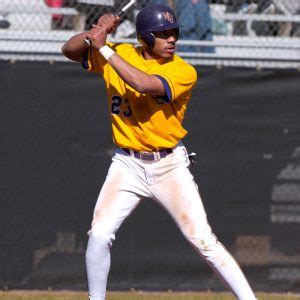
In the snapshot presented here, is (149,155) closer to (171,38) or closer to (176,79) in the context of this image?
(176,79)

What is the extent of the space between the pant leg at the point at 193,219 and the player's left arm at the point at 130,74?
567mm

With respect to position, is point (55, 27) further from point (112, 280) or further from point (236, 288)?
point (236, 288)

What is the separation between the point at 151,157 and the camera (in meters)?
6.07

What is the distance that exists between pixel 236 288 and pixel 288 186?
2218mm

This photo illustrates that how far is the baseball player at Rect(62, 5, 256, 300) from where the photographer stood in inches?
233

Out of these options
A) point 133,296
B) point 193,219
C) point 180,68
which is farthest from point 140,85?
point 133,296

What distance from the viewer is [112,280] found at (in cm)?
802

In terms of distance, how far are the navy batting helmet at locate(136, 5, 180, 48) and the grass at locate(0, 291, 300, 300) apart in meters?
2.66

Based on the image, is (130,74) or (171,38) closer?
(130,74)

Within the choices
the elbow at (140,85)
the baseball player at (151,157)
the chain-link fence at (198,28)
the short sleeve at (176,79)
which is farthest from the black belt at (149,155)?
the chain-link fence at (198,28)

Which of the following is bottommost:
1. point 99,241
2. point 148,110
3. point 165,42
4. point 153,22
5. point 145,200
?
point 145,200

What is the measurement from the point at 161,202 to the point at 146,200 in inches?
76.0

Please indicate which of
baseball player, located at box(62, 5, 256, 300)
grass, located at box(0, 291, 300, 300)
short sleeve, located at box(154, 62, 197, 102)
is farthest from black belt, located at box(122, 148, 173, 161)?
grass, located at box(0, 291, 300, 300)

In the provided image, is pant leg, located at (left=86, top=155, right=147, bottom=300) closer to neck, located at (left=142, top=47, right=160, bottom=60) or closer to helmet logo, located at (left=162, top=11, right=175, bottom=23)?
neck, located at (left=142, top=47, right=160, bottom=60)
